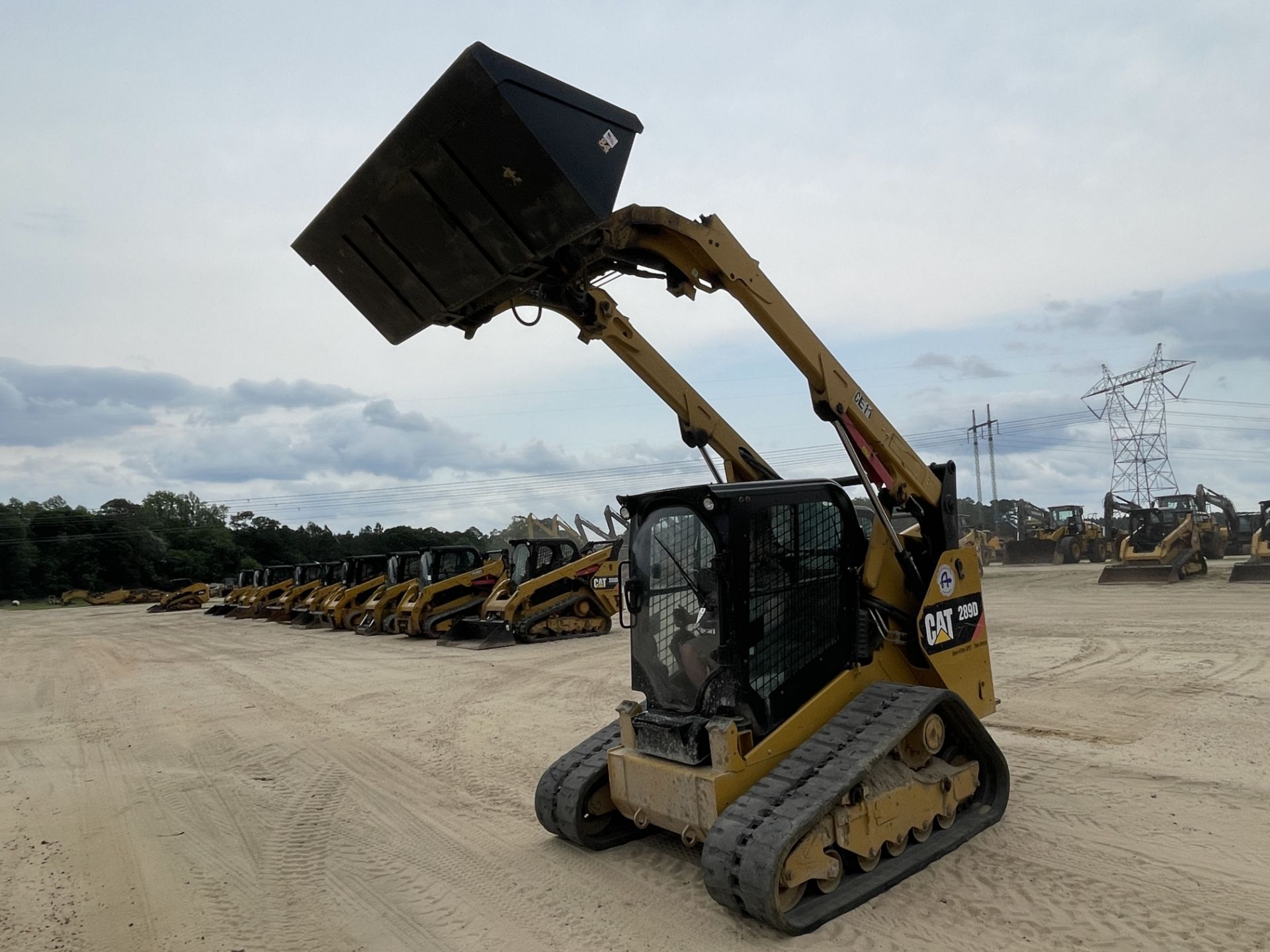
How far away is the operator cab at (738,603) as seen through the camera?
14.7ft

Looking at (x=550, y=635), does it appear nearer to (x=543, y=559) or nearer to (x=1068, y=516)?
(x=543, y=559)

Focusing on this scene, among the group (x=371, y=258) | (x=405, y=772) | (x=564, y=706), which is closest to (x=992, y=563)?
(x=564, y=706)

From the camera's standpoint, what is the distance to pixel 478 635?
59.4 ft

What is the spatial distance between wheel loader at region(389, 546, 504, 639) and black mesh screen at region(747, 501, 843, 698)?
14.9m

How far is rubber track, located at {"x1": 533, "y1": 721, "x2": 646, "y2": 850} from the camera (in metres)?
4.93

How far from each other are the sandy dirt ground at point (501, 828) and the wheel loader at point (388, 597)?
8808mm

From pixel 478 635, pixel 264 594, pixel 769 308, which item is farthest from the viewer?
pixel 264 594

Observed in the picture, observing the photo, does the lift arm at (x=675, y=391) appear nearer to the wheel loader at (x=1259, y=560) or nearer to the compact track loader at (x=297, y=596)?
the wheel loader at (x=1259, y=560)

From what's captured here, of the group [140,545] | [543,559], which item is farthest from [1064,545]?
[140,545]

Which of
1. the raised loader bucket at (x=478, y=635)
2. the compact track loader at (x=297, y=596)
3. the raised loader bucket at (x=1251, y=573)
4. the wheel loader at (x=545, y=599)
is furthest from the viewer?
the compact track loader at (x=297, y=596)

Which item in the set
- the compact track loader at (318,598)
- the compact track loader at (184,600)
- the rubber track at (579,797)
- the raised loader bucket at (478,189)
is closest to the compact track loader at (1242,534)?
the compact track loader at (318,598)

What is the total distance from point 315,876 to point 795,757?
2736 millimetres

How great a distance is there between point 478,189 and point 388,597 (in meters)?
17.9

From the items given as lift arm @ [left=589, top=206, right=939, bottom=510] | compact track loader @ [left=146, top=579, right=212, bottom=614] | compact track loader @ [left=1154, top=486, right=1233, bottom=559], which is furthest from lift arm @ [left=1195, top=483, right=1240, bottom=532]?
compact track loader @ [left=146, top=579, right=212, bottom=614]
